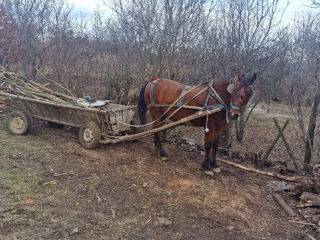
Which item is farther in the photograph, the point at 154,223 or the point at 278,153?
the point at 278,153

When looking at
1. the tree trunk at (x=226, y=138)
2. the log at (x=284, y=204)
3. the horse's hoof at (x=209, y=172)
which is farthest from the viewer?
the tree trunk at (x=226, y=138)

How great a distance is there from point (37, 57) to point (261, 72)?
23.8ft

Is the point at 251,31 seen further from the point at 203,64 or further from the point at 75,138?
the point at 75,138

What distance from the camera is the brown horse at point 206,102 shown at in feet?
15.4

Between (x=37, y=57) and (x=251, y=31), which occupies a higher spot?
(x=251, y=31)

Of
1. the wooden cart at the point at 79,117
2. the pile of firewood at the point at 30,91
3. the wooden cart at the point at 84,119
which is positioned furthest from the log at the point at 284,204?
the pile of firewood at the point at 30,91

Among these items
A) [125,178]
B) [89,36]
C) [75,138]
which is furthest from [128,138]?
[89,36]

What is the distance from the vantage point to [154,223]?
3.53 metres

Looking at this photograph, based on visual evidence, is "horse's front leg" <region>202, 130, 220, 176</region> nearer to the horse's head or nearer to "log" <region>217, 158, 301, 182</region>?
"log" <region>217, 158, 301, 182</region>

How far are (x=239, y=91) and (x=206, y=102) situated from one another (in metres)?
0.67

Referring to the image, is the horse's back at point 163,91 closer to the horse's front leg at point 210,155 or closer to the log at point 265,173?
the horse's front leg at point 210,155

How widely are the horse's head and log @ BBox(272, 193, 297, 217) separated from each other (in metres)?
1.49

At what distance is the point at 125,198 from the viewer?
4.11 meters

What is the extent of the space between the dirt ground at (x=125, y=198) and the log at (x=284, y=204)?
0.29 ft
